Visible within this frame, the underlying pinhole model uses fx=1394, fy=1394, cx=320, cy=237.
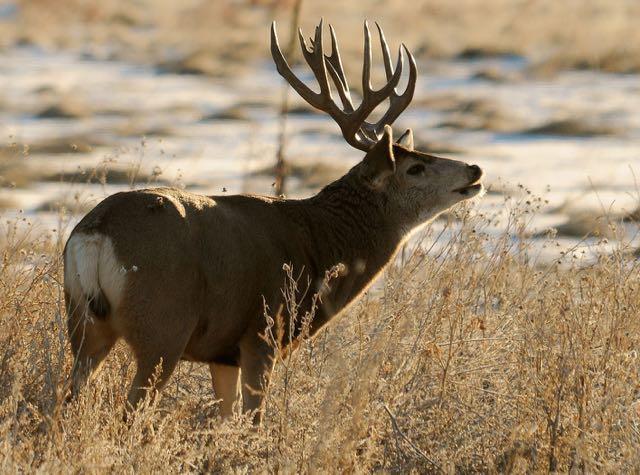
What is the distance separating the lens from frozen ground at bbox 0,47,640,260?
53.5ft

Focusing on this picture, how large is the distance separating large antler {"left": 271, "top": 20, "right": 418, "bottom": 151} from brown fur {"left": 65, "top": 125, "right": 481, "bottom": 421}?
335mm

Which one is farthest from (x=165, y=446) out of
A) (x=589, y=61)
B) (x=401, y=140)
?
(x=589, y=61)

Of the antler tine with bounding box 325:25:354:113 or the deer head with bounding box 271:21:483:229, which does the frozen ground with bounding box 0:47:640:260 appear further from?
the deer head with bounding box 271:21:483:229

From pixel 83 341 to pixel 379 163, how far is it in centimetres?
237

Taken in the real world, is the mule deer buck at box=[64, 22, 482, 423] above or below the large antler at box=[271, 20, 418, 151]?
below

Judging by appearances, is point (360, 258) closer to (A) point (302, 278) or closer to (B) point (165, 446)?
(A) point (302, 278)

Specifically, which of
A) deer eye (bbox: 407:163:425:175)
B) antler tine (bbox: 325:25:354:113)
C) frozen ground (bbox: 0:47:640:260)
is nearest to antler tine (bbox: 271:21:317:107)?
antler tine (bbox: 325:25:354:113)

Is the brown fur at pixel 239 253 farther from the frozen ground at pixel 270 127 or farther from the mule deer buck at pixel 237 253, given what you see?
the frozen ground at pixel 270 127

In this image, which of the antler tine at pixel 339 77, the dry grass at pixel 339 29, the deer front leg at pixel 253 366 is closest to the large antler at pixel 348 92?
the antler tine at pixel 339 77

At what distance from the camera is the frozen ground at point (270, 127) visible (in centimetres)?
1631

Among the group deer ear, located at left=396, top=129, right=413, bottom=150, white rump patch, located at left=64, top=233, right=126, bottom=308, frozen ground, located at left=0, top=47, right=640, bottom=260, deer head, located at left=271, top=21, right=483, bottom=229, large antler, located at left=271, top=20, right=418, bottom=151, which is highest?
large antler, located at left=271, top=20, right=418, bottom=151

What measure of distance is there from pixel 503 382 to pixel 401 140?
2056mm

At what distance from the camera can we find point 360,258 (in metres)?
8.34

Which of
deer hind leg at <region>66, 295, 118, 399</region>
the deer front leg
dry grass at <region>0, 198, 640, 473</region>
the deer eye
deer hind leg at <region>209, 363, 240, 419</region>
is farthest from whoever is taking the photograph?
the deer eye
